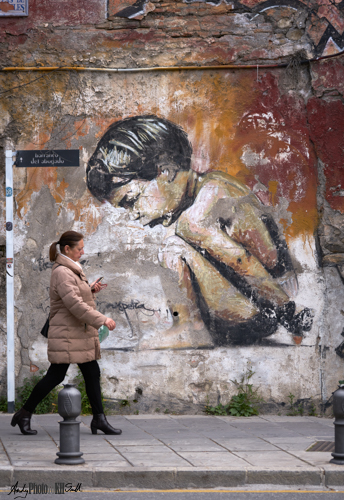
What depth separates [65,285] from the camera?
6012 mm

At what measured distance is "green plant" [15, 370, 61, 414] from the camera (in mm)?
7441

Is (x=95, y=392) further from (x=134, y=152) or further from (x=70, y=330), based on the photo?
(x=134, y=152)

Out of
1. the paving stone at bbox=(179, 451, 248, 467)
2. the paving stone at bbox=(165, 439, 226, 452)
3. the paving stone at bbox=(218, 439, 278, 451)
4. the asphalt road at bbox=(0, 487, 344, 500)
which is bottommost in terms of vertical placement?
the asphalt road at bbox=(0, 487, 344, 500)

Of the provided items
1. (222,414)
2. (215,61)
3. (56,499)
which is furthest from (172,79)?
(56,499)

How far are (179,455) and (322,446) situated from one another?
1465 millimetres

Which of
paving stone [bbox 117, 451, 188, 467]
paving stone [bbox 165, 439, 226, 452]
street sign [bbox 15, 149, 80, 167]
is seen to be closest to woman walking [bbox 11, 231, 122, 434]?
paving stone [bbox 165, 439, 226, 452]

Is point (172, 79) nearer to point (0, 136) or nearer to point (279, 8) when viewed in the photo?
point (279, 8)

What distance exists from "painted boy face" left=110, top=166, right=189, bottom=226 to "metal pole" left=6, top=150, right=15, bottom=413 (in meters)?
1.25

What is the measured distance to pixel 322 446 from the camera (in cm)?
596

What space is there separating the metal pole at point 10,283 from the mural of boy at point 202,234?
979mm

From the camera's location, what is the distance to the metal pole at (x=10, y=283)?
7.36m

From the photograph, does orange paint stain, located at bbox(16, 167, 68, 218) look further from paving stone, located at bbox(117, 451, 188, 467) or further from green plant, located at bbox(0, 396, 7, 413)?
paving stone, located at bbox(117, 451, 188, 467)

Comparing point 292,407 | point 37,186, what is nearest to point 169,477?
point 292,407

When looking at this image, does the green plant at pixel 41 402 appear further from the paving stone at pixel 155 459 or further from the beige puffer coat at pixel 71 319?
the paving stone at pixel 155 459
